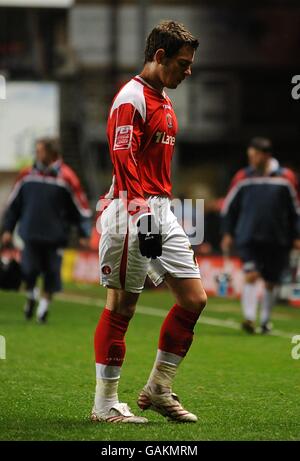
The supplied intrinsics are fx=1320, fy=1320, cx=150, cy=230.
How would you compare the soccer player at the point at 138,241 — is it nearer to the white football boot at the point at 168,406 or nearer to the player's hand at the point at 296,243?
the white football boot at the point at 168,406

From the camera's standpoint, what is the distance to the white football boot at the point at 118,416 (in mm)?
7539

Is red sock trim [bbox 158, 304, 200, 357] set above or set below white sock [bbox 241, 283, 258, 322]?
above

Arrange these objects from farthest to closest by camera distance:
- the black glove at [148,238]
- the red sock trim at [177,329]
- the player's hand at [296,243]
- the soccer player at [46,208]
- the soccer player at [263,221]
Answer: the soccer player at [46,208], the player's hand at [296,243], the soccer player at [263,221], the red sock trim at [177,329], the black glove at [148,238]

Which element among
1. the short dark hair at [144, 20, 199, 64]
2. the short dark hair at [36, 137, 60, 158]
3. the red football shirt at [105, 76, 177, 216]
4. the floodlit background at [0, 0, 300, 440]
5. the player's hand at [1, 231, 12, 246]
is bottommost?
the floodlit background at [0, 0, 300, 440]

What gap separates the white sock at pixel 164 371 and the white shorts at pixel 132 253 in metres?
0.46

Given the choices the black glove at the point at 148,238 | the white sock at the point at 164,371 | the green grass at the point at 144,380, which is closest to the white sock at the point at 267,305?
the green grass at the point at 144,380

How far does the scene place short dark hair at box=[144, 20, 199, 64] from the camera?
24.9 feet

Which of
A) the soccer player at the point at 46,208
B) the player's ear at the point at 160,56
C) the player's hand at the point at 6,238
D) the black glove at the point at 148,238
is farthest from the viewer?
the soccer player at the point at 46,208

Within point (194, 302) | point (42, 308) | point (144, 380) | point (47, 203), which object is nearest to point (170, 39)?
point (194, 302)

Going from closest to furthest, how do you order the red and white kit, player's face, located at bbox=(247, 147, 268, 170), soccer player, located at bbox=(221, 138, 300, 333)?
the red and white kit
player's face, located at bbox=(247, 147, 268, 170)
soccer player, located at bbox=(221, 138, 300, 333)

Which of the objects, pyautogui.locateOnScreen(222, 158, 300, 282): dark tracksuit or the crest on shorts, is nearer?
the crest on shorts

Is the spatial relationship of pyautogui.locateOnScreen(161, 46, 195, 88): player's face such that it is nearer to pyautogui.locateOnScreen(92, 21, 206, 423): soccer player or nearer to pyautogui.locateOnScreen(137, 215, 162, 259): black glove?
pyautogui.locateOnScreen(92, 21, 206, 423): soccer player

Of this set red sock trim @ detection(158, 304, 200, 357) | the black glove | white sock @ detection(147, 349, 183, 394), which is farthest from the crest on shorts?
white sock @ detection(147, 349, 183, 394)

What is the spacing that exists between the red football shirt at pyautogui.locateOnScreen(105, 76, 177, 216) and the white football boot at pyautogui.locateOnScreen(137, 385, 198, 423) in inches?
46.5
